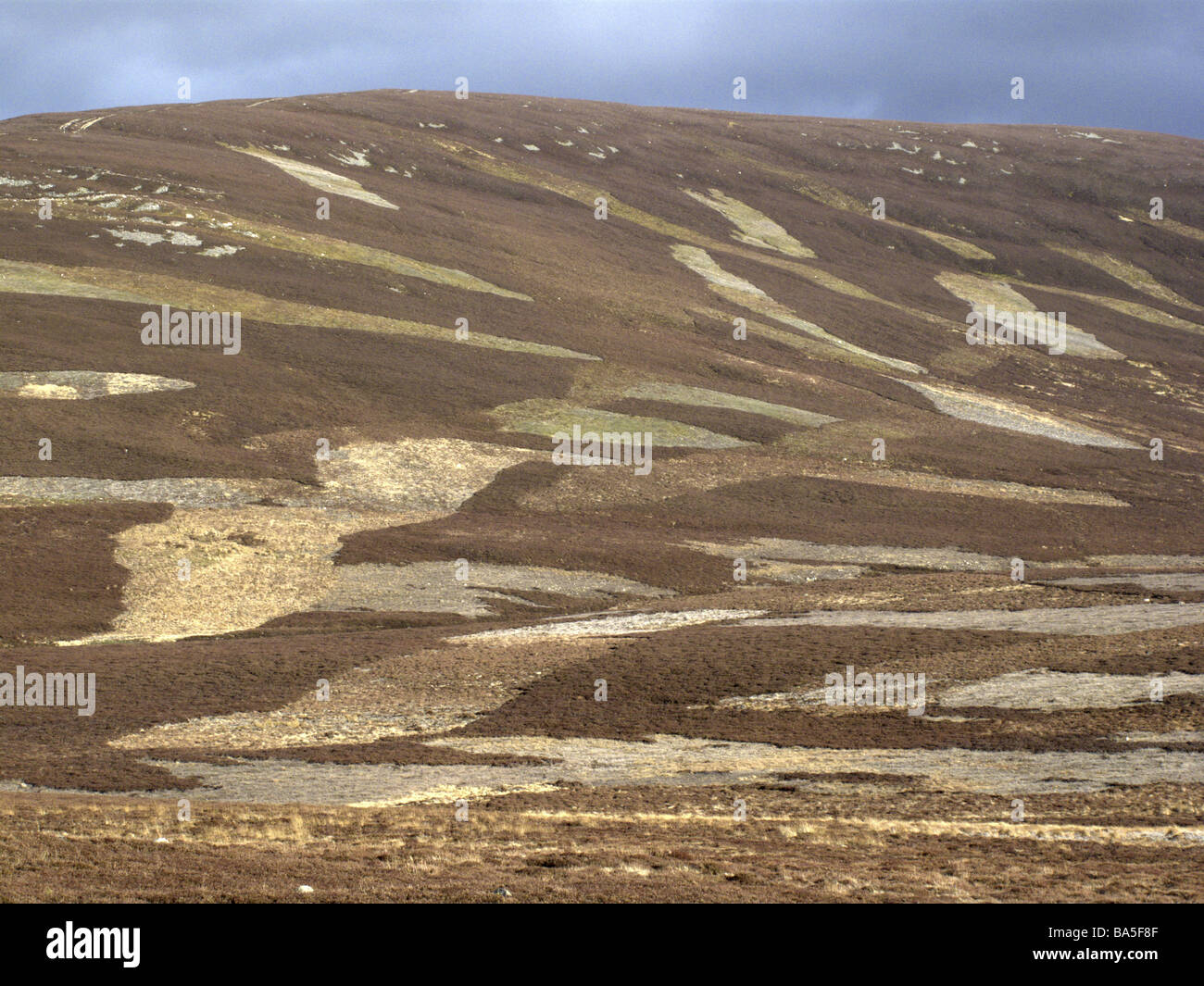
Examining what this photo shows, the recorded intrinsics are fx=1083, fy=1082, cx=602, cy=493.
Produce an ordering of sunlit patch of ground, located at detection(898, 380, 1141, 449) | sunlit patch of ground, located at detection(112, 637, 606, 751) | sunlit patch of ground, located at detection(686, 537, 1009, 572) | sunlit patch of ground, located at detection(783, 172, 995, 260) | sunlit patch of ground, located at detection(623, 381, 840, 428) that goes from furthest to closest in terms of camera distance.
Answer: sunlit patch of ground, located at detection(783, 172, 995, 260) < sunlit patch of ground, located at detection(898, 380, 1141, 449) < sunlit patch of ground, located at detection(623, 381, 840, 428) < sunlit patch of ground, located at detection(686, 537, 1009, 572) < sunlit patch of ground, located at detection(112, 637, 606, 751)

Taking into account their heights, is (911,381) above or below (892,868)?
above

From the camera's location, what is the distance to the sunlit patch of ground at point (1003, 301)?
99250mm

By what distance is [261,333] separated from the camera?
65.9 meters

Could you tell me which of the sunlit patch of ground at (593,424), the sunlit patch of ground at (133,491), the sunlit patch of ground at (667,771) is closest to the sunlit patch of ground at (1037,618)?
the sunlit patch of ground at (667,771)

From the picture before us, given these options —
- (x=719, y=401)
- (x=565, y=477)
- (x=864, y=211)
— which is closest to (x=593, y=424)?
(x=565, y=477)

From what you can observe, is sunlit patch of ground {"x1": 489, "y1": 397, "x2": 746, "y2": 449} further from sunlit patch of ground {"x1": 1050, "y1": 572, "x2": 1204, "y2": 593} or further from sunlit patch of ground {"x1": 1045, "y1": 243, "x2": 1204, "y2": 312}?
sunlit patch of ground {"x1": 1045, "y1": 243, "x2": 1204, "y2": 312}

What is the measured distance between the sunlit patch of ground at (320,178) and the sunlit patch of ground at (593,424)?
33705mm

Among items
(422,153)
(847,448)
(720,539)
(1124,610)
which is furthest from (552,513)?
(422,153)

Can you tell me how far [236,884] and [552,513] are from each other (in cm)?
4021

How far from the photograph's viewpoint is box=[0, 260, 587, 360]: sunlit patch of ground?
215 feet

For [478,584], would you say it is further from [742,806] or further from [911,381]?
[911,381]

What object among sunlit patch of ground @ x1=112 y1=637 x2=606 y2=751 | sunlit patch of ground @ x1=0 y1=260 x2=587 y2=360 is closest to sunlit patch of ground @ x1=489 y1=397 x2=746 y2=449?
sunlit patch of ground @ x1=0 y1=260 x2=587 y2=360

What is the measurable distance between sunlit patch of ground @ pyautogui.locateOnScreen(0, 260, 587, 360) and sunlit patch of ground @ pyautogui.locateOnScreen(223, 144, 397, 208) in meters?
22.8

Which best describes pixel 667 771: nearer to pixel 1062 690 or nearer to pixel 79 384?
pixel 1062 690
